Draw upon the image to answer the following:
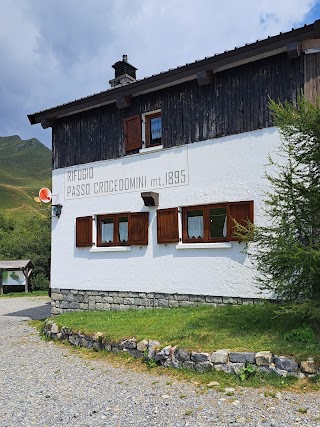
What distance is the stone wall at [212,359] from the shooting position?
5.72m

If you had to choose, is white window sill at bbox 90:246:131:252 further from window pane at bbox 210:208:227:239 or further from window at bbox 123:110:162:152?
window at bbox 123:110:162:152

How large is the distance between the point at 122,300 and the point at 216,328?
4.53m

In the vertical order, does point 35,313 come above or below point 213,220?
below

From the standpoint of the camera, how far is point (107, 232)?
12164mm

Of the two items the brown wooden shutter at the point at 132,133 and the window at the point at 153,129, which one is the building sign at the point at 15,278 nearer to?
the brown wooden shutter at the point at 132,133

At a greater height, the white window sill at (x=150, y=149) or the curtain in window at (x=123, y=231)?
the white window sill at (x=150, y=149)

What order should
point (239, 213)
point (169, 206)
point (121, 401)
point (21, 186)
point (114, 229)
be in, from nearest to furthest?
1. point (121, 401)
2. point (239, 213)
3. point (169, 206)
4. point (114, 229)
5. point (21, 186)

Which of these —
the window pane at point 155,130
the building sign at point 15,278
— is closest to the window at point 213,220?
the window pane at point 155,130

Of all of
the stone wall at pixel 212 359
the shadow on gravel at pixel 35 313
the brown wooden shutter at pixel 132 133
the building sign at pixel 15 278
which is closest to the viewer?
the stone wall at pixel 212 359

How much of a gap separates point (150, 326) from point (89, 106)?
7.16 meters

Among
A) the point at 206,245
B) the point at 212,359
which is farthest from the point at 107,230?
the point at 212,359

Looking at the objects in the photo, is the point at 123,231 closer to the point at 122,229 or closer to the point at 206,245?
the point at 122,229

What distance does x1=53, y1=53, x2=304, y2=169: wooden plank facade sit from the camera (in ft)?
30.6

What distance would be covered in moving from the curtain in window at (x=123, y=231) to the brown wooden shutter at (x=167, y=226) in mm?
1282
